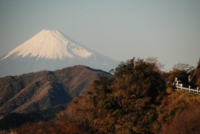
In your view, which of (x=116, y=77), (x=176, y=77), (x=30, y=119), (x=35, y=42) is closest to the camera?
(x=176, y=77)

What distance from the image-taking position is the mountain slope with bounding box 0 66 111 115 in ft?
223

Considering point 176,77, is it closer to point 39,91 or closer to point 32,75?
point 39,91

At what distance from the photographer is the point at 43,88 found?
7731 cm

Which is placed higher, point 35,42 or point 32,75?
point 35,42

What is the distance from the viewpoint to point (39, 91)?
75625 mm

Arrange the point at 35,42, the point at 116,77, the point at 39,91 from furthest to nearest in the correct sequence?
1. the point at 35,42
2. the point at 39,91
3. the point at 116,77

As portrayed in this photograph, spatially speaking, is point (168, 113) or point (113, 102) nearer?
point (168, 113)

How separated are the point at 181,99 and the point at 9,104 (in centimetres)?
5208

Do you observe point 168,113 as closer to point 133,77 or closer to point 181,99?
point 181,99

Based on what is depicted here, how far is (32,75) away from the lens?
88.7 metres

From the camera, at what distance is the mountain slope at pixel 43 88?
67.9 m

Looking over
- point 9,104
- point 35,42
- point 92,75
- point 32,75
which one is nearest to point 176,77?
point 9,104

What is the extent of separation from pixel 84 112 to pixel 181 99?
7.82 meters

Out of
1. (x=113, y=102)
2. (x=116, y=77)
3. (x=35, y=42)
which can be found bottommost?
(x=113, y=102)
